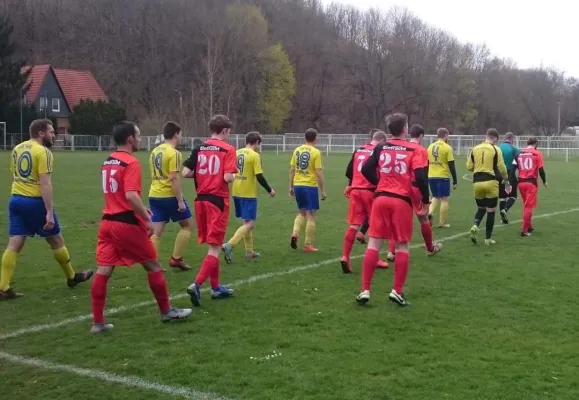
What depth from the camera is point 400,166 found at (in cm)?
705

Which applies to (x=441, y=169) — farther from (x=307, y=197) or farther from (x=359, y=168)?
(x=359, y=168)

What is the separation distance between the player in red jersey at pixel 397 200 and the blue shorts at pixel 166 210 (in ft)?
9.90

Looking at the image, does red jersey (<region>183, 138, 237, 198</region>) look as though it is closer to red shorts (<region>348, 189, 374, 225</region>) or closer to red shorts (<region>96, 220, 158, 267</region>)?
red shorts (<region>96, 220, 158, 267</region>)

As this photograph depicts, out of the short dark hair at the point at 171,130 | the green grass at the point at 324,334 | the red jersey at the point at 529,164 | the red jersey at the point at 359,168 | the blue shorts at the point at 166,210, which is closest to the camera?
the green grass at the point at 324,334

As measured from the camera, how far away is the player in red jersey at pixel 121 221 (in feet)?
19.4

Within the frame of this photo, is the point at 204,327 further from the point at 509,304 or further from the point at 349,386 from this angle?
the point at 509,304

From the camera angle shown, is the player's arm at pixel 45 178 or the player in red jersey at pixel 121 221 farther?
the player's arm at pixel 45 178

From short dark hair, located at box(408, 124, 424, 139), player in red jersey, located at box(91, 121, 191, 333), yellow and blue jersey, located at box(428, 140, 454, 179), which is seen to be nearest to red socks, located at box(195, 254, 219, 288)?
player in red jersey, located at box(91, 121, 191, 333)

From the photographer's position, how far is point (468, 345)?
5781mm

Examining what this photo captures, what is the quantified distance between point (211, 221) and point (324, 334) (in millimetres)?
2023

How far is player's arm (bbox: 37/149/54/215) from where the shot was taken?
7.32 metres

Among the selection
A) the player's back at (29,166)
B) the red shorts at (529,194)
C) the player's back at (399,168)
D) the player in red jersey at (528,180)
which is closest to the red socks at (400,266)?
the player's back at (399,168)

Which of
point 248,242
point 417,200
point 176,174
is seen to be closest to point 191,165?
point 176,174

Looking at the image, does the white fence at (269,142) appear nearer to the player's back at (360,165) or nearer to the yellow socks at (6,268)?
the player's back at (360,165)
